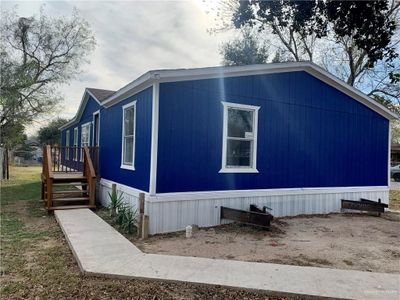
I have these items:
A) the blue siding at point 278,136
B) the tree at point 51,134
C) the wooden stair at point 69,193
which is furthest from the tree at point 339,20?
the tree at point 51,134

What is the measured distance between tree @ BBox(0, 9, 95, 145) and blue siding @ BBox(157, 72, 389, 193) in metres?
15.0

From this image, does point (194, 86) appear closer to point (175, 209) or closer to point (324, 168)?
point (175, 209)

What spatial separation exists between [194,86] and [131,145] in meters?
2.33

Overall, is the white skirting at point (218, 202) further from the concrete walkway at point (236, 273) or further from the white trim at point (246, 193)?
the concrete walkway at point (236, 273)

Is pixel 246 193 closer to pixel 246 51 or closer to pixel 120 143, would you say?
pixel 120 143

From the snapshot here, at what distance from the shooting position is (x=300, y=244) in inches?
231

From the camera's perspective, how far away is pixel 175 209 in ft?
22.1

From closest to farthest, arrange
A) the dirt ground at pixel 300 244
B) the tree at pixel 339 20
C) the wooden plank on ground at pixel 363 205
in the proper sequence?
the tree at pixel 339 20 < the dirt ground at pixel 300 244 < the wooden plank on ground at pixel 363 205

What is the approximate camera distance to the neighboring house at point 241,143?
6.70 meters

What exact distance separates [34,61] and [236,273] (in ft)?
76.6

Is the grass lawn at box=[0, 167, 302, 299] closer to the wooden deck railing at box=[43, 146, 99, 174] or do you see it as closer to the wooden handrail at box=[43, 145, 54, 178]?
the wooden handrail at box=[43, 145, 54, 178]

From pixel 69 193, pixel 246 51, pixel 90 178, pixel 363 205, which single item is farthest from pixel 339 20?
pixel 246 51

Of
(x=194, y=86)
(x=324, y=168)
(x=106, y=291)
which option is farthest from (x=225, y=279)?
(x=324, y=168)

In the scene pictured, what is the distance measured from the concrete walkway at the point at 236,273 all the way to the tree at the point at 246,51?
18.1m
